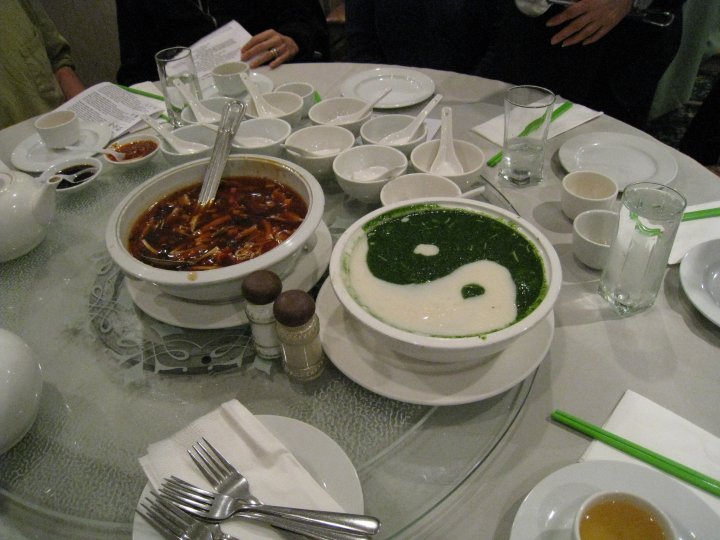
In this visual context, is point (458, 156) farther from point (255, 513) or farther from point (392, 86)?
point (255, 513)

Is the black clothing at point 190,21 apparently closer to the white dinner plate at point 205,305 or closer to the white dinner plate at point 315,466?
the white dinner plate at point 205,305

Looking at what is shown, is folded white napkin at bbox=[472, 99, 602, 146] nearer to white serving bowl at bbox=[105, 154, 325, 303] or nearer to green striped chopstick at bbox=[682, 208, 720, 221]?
green striped chopstick at bbox=[682, 208, 720, 221]

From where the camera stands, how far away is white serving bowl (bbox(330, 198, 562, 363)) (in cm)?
93

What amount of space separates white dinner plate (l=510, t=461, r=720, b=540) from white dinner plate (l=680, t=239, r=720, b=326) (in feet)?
1.70

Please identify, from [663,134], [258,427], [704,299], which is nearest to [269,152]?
[258,427]

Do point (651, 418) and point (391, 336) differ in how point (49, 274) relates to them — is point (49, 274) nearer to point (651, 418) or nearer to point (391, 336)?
point (391, 336)

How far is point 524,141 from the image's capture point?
174cm

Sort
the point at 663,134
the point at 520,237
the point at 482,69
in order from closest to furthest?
the point at 520,237 → the point at 482,69 → the point at 663,134

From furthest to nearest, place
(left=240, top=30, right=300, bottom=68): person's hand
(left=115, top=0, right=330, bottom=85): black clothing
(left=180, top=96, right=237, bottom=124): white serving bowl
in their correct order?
(left=115, top=0, right=330, bottom=85): black clothing
(left=240, top=30, right=300, bottom=68): person's hand
(left=180, top=96, right=237, bottom=124): white serving bowl

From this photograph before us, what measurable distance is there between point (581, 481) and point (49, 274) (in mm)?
1530

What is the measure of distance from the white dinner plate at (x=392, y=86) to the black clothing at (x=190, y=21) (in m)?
0.92

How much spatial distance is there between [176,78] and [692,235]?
2.03 metres

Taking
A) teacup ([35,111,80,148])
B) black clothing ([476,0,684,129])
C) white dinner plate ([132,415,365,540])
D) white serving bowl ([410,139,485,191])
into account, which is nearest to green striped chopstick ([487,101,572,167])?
white serving bowl ([410,139,485,191])

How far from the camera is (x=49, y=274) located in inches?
59.7
